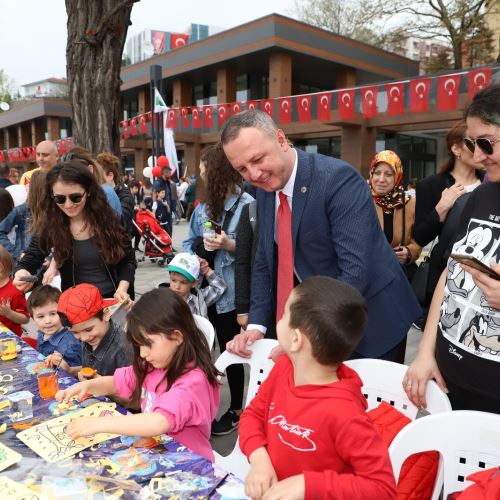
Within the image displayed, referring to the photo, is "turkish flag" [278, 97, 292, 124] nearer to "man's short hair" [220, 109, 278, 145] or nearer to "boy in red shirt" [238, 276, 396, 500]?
"man's short hair" [220, 109, 278, 145]

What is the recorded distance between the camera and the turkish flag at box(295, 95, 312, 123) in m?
13.4

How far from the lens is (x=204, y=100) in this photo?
81.5ft

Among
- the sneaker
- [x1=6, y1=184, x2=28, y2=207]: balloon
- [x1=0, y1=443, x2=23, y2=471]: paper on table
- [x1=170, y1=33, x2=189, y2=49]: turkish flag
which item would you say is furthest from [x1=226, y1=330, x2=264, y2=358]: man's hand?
[x1=170, y1=33, x2=189, y2=49]: turkish flag

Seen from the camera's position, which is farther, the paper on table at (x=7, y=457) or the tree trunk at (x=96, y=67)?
the tree trunk at (x=96, y=67)

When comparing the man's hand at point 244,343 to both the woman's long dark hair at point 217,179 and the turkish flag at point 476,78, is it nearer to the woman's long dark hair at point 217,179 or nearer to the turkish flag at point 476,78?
the woman's long dark hair at point 217,179

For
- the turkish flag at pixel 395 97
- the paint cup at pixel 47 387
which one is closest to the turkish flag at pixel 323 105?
the turkish flag at pixel 395 97

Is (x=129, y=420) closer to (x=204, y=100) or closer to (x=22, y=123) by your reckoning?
(x=204, y=100)

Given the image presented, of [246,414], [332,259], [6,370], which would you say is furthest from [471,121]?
[6,370]

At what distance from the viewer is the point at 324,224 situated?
1.91 meters

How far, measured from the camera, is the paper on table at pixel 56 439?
1400 mm

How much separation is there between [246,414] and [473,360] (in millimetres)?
791

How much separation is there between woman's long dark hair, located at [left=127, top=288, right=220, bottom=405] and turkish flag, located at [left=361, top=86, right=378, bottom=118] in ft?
38.0

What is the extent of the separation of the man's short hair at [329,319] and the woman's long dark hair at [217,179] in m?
1.70

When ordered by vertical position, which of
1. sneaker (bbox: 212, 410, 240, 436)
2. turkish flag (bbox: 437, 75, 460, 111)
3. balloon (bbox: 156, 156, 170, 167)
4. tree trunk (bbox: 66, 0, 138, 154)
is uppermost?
turkish flag (bbox: 437, 75, 460, 111)
